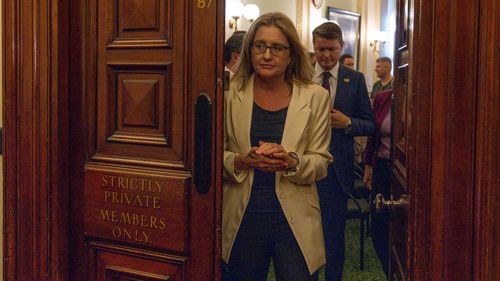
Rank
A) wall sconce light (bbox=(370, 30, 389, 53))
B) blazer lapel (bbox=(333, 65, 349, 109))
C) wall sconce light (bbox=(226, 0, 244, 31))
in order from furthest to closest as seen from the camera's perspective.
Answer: wall sconce light (bbox=(370, 30, 389, 53)) < wall sconce light (bbox=(226, 0, 244, 31)) < blazer lapel (bbox=(333, 65, 349, 109))

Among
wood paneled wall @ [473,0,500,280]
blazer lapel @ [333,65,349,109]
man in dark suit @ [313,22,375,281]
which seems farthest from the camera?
blazer lapel @ [333,65,349,109]

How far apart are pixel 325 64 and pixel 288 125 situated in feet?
3.77

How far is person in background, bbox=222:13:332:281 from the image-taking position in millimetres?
2062

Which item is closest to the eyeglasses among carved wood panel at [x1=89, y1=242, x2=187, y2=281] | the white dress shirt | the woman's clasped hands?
the woman's clasped hands

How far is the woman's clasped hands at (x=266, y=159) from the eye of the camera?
1.98 metres

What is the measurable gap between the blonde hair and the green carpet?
1938mm

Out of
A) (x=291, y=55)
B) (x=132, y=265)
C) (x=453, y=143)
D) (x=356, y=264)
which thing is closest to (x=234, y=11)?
(x=356, y=264)

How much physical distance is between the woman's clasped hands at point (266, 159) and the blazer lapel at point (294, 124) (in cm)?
8

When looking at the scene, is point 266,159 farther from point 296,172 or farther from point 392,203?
point 392,203

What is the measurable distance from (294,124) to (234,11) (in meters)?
4.72

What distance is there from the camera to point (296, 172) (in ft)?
6.74

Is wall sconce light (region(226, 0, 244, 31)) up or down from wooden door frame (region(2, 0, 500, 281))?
up

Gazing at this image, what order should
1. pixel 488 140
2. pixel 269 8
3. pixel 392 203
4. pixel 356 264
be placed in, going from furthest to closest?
pixel 269 8, pixel 356 264, pixel 392 203, pixel 488 140

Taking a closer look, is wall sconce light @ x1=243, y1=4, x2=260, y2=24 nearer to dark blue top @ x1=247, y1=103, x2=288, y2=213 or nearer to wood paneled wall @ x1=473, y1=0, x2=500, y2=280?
dark blue top @ x1=247, y1=103, x2=288, y2=213
